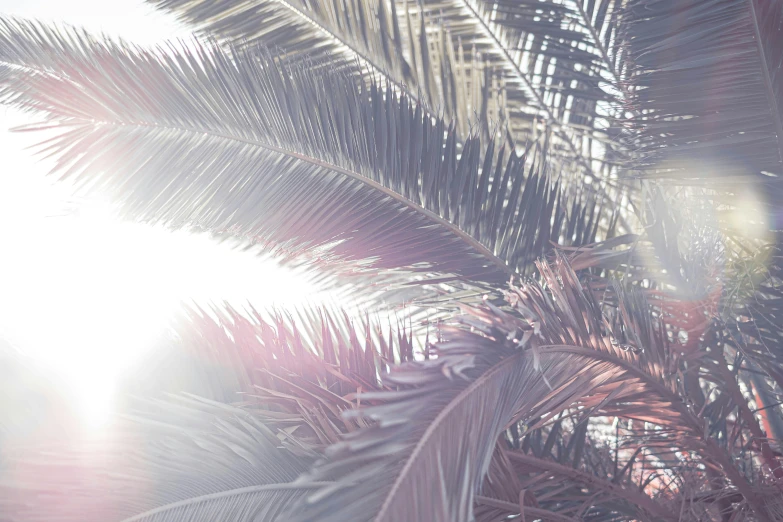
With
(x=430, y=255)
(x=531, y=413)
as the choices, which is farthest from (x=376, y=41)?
(x=531, y=413)

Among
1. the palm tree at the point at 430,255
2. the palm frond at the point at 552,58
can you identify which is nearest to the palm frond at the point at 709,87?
the palm tree at the point at 430,255

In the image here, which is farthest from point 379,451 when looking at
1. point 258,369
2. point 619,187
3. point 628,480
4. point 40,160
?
point 619,187

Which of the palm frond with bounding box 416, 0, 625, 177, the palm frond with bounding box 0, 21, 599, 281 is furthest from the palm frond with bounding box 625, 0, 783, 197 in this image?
the palm frond with bounding box 416, 0, 625, 177

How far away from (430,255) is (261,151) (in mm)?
862

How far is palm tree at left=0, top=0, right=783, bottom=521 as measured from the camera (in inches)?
67.1

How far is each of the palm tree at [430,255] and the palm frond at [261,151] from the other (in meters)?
0.01

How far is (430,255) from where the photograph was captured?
298 cm

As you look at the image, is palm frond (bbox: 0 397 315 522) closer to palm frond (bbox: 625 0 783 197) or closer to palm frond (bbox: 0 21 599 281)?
palm frond (bbox: 0 21 599 281)

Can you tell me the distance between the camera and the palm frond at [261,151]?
9.45 ft

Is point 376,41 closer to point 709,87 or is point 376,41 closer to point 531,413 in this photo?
point 709,87

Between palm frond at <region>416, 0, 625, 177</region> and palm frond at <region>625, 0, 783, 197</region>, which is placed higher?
palm frond at <region>416, 0, 625, 177</region>

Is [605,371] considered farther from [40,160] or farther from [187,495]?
[40,160]

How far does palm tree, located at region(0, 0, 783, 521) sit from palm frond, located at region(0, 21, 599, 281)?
0.04ft

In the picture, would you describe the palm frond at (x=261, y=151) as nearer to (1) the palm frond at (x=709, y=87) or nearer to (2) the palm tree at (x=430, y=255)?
(2) the palm tree at (x=430, y=255)
